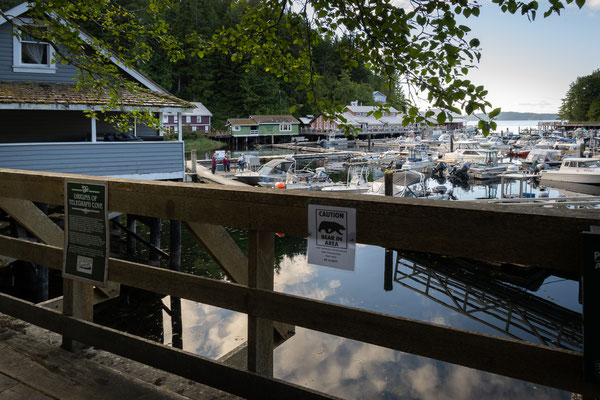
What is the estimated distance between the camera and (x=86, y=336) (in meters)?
2.82

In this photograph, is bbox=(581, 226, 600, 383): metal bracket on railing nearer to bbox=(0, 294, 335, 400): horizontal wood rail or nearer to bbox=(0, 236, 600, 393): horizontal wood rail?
bbox=(0, 236, 600, 393): horizontal wood rail

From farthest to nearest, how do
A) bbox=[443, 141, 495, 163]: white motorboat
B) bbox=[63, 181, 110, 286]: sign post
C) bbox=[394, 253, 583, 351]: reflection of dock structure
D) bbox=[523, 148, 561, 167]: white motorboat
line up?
bbox=[443, 141, 495, 163]: white motorboat
bbox=[523, 148, 561, 167]: white motorboat
bbox=[394, 253, 583, 351]: reflection of dock structure
bbox=[63, 181, 110, 286]: sign post

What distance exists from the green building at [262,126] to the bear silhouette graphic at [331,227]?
7894 centimetres

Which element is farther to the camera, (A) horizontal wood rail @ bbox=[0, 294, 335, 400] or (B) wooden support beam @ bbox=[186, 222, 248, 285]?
(B) wooden support beam @ bbox=[186, 222, 248, 285]

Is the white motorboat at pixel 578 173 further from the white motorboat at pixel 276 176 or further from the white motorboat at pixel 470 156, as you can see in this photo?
the white motorboat at pixel 276 176

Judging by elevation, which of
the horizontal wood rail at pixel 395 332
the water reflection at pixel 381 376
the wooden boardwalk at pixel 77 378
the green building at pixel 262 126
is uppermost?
the green building at pixel 262 126

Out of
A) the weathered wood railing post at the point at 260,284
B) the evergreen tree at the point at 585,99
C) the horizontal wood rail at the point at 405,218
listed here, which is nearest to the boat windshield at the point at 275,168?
the horizontal wood rail at the point at 405,218

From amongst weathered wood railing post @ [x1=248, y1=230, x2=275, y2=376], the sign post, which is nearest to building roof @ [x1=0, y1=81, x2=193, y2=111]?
the sign post

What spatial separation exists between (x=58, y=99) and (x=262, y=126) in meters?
69.2

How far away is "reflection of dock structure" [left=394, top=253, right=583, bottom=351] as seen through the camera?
443 inches

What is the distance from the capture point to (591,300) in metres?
1.51

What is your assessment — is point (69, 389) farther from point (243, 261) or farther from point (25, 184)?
point (25, 184)

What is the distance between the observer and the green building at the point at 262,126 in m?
80.1

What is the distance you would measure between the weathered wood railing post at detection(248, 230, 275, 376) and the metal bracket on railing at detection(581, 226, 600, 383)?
1.22 metres
